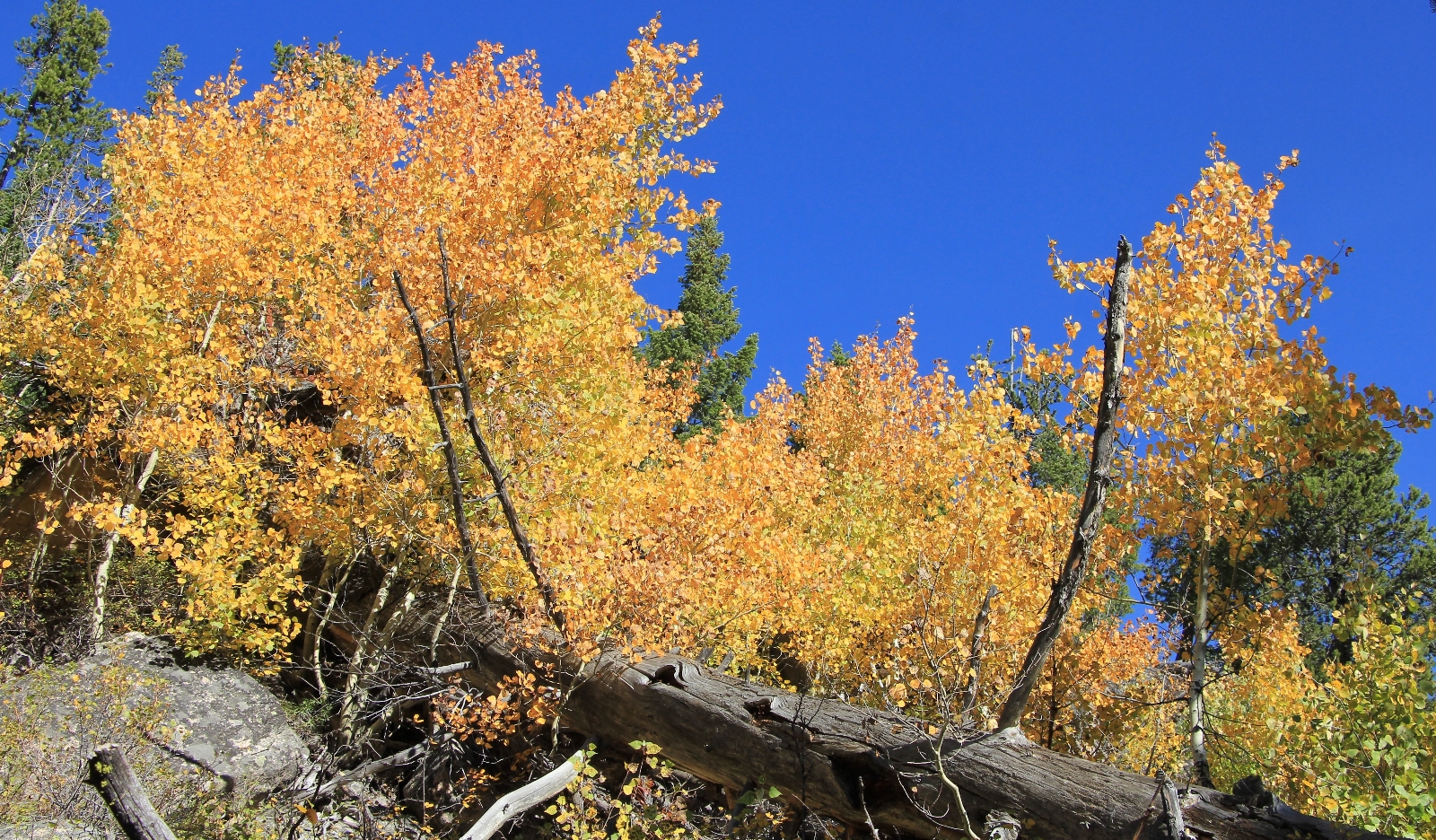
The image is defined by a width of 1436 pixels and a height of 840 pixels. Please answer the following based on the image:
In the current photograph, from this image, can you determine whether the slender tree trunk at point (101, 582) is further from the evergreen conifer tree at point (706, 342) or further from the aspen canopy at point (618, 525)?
the evergreen conifer tree at point (706, 342)

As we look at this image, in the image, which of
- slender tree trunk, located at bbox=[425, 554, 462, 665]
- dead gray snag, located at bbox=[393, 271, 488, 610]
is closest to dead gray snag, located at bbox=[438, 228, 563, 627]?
dead gray snag, located at bbox=[393, 271, 488, 610]

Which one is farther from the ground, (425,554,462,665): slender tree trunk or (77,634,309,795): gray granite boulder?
(425,554,462,665): slender tree trunk

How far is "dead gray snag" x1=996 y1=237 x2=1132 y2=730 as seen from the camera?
5.73m

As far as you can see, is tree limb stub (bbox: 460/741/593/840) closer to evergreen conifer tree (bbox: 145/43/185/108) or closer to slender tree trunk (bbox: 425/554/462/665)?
slender tree trunk (bbox: 425/554/462/665)

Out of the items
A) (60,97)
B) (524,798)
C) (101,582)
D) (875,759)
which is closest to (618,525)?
(524,798)

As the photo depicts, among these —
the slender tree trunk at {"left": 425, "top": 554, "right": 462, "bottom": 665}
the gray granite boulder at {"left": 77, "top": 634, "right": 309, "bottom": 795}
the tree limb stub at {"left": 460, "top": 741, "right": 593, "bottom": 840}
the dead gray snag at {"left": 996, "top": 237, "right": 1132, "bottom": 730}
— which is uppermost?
the dead gray snag at {"left": 996, "top": 237, "right": 1132, "bottom": 730}

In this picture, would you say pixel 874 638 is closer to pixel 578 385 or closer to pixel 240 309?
pixel 578 385

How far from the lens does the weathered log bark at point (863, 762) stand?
4.70 meters

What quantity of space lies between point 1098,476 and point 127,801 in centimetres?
679

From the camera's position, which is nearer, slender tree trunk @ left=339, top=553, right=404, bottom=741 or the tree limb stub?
the tree limb stub

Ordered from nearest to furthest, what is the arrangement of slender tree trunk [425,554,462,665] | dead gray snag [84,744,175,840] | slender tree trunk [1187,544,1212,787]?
dead gray snag [84,744,175,840] → slender tree trunk [1187,544,1212,787] → slender tree trunk [425,554,462,665]

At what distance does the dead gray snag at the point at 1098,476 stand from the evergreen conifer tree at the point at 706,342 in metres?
20.6

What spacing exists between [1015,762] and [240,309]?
11.6m

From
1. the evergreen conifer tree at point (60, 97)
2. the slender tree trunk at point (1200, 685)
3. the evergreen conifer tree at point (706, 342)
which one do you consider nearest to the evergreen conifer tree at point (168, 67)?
the evergreen conifer tree at point (60, 97)
